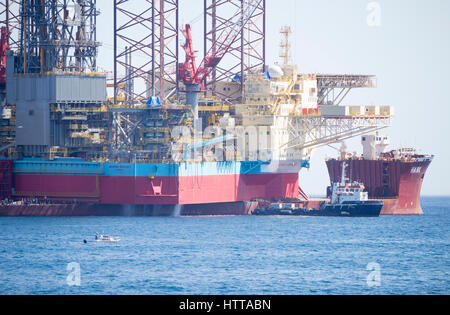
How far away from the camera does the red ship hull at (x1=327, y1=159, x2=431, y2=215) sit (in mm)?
90688

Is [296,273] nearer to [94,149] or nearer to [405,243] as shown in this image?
[405,243]

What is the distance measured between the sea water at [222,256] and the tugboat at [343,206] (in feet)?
3.81

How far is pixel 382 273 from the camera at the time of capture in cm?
5706

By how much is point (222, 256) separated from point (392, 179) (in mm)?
32181

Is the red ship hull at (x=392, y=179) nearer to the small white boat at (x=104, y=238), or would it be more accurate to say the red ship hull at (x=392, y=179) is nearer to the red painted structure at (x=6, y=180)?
the red painted structure at (x=6, y=180)

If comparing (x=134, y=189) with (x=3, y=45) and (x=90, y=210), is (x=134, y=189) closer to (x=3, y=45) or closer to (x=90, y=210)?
(x=90, y=210)

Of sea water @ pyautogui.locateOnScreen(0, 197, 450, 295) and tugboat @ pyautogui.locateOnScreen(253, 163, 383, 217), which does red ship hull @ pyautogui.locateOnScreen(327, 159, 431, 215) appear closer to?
tugboat @ pyautogui.locateOnScreen(253, 163, 383, 217)

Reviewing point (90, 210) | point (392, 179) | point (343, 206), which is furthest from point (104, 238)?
point (392, 179)

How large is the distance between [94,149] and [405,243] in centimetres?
2687

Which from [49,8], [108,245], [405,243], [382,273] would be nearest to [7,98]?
[49,8]

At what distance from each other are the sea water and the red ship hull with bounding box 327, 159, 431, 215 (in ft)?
25.4

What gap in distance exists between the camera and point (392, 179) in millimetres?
90875

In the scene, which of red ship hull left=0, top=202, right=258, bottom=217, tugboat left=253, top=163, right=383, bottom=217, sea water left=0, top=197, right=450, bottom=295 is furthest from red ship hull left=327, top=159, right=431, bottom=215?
red ship hull left=0, top=202, right=258, bottom=217
